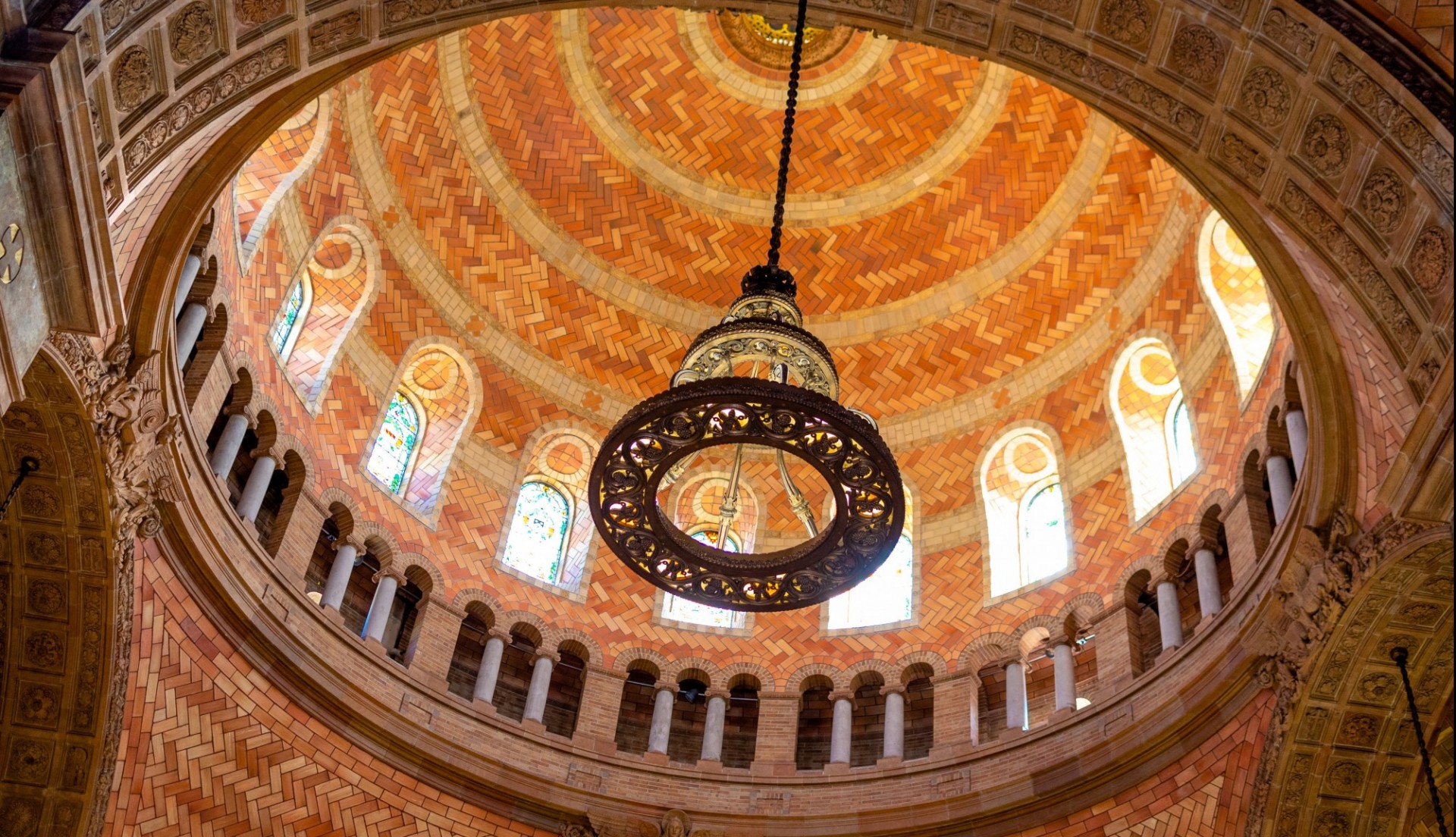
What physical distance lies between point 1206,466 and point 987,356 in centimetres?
412

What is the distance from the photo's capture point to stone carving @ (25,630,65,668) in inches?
458

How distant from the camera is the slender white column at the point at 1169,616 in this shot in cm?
1359

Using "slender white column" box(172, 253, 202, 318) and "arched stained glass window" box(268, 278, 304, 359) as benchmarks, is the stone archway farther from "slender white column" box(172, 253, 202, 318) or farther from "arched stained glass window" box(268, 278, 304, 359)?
"arched stained glass window" box(268, 278, 304, 359)

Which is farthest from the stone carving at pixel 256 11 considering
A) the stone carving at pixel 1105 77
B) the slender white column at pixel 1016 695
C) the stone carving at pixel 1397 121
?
the slender white column at pixel 1016 695

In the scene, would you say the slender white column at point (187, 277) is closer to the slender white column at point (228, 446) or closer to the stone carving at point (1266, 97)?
the slender white column at point (228, 446)

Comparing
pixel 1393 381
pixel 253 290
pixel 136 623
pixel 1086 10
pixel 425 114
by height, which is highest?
pixel 425 114

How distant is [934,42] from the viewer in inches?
395

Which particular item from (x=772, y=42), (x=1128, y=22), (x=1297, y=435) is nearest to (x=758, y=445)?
(x=1128, y=22)

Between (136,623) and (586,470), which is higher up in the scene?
(586,470)

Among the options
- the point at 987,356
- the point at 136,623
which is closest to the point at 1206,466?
the point at 987,356

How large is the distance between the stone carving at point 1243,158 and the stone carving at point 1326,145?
1.20ft

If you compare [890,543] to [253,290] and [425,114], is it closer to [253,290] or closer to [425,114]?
[253,290]

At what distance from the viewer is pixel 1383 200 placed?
8.65m

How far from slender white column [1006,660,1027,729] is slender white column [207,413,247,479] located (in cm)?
774
